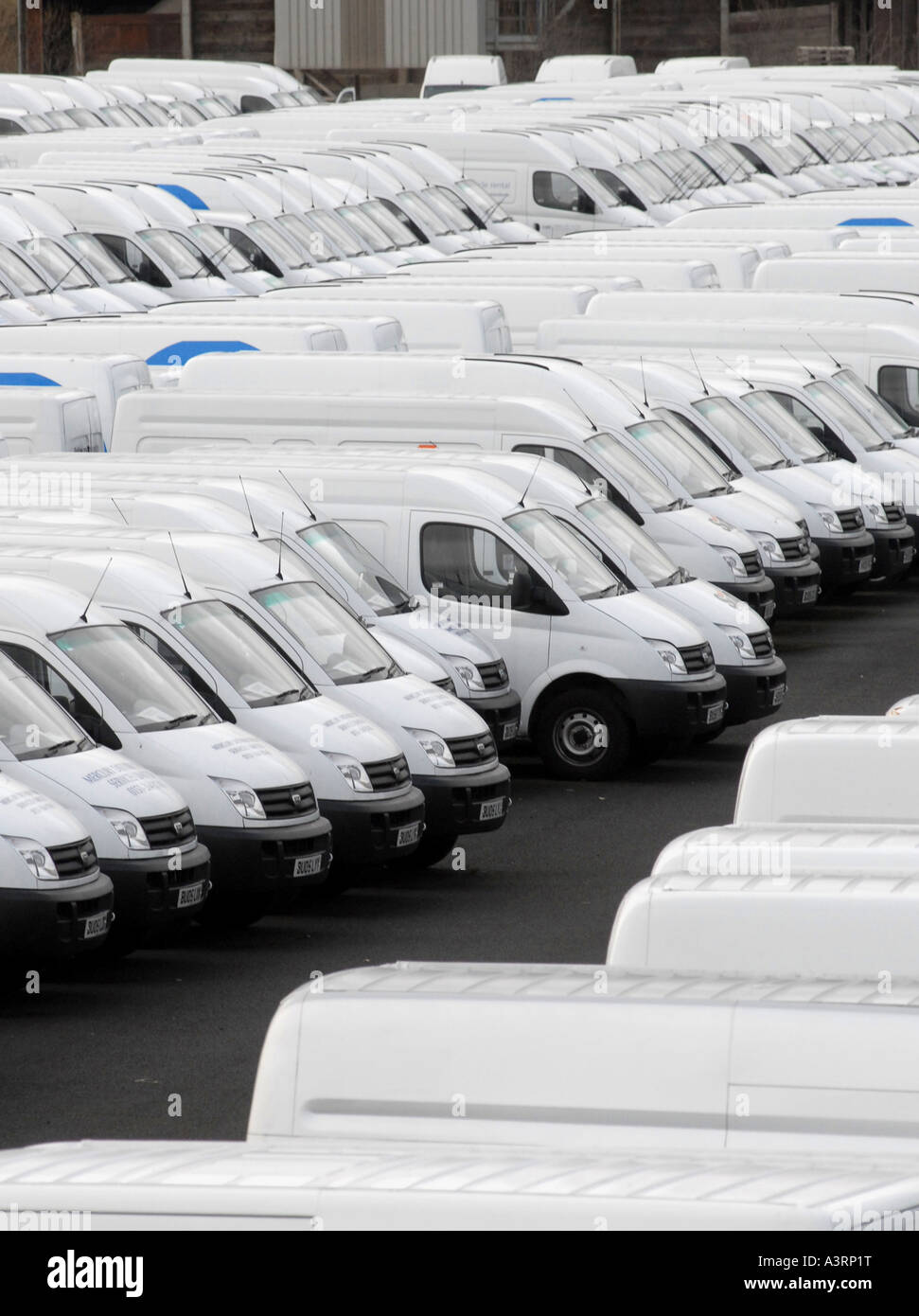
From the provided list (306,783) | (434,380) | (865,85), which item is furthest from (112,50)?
(306,783)

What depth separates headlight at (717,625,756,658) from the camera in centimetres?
1919

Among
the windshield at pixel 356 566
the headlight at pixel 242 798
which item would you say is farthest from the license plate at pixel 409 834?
the windshield at pixel 356 566

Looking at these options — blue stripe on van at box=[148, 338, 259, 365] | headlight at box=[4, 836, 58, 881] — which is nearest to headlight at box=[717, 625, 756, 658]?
blue stripe on van at box=[148, 338, 259, 365]

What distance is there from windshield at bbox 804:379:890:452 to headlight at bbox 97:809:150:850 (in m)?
14.1

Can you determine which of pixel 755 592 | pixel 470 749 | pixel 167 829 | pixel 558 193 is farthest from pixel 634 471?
pixel 558 193

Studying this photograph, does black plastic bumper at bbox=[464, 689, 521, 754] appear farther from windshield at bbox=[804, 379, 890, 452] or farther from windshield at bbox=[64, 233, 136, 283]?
windshield at bbox=[64, 233, 136, 283]

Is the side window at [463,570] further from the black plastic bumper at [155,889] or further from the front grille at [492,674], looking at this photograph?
the black plastic bumper at [155,889]

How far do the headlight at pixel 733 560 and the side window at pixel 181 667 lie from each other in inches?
300

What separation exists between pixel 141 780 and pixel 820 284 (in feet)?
63.8

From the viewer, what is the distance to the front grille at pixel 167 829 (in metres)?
13.2
